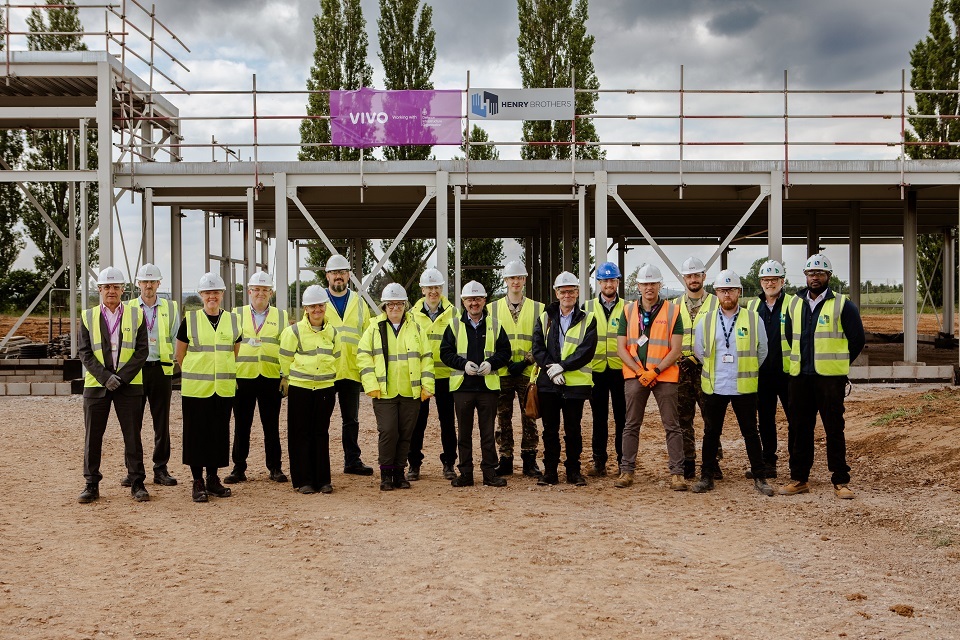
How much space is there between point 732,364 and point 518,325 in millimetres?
1846

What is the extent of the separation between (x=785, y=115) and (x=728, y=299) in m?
8.05

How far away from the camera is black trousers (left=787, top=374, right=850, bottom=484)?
23.3ft

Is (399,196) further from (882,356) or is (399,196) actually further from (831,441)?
(882,356)

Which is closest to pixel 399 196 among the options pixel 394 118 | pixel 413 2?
pixel 394 118

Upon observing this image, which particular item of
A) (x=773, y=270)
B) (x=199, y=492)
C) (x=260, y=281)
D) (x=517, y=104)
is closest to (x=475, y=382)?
(x=260, y=281)

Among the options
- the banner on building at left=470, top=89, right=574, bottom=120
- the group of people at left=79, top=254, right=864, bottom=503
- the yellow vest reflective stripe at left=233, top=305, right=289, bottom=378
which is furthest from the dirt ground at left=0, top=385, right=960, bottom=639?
the banner on building at left=470, top=89, right=574, bottom=120

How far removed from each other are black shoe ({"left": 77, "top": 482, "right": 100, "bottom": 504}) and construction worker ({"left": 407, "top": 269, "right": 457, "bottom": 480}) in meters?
2.60

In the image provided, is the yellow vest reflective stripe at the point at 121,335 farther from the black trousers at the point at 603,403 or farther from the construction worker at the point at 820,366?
the construction worker at the point at 820,366

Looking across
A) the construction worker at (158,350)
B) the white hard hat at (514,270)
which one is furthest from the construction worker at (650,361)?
the construction worker at (158,350)

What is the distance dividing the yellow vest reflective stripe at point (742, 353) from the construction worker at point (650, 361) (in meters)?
0.22

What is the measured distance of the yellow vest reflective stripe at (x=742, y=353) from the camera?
23.7 ft

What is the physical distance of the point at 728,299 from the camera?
7.37 meters

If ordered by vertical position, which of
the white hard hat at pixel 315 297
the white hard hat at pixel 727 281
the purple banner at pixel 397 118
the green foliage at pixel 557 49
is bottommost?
the white hard hat at pixel 315 297

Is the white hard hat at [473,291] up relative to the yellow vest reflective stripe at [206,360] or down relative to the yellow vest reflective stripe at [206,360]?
up
